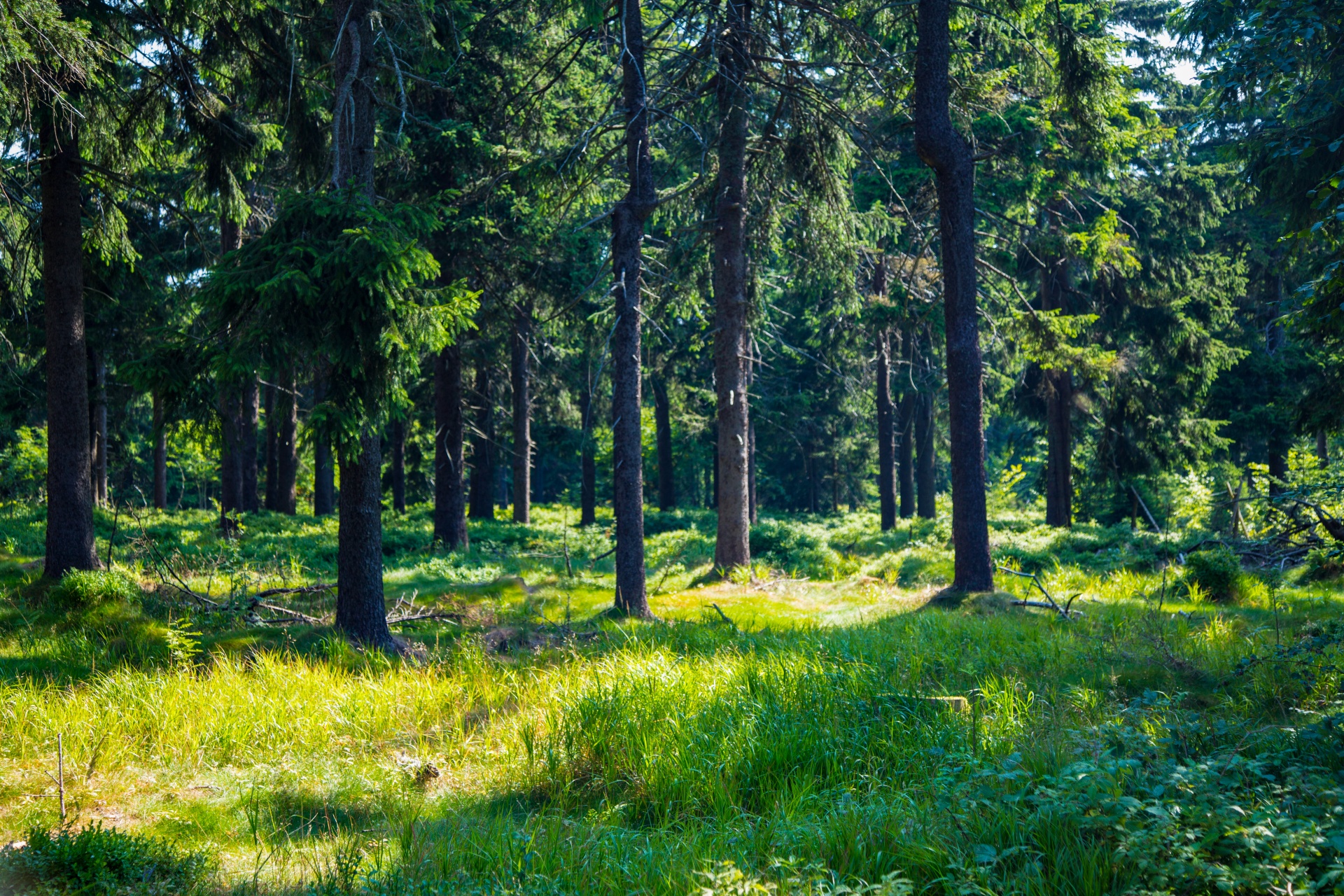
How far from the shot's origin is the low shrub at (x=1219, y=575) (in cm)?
1031

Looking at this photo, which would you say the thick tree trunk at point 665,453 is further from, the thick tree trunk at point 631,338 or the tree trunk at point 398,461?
the thick tree trunk at point 631,338

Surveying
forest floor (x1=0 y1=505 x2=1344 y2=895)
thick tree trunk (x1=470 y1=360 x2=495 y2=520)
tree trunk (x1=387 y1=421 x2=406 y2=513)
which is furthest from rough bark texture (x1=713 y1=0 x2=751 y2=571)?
tree trunk (x1=387 y1=421 x2=406 y2=513)

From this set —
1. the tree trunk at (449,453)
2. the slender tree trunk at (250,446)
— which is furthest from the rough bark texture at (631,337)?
the slender tree trunk at (250,446)

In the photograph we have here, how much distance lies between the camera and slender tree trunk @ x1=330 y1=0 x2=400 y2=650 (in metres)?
8.80

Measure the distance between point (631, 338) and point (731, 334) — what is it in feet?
14.5

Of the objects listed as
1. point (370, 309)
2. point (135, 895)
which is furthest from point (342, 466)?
point (135, 895)

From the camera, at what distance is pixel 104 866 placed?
156 inches

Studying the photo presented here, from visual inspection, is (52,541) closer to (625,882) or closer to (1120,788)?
(625,882)

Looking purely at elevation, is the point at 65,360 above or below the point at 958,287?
below

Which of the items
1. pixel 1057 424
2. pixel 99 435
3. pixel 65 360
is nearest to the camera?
pixel 65 360

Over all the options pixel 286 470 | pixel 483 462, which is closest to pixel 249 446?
pixel 286 470

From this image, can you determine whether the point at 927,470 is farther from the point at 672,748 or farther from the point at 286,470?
the point at 672,748

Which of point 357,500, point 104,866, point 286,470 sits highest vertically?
point 286,470

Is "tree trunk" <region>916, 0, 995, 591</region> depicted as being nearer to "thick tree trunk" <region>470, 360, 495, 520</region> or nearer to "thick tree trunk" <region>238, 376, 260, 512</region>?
"thick tree trunk" <region>470, 360, 495, 520</region>
